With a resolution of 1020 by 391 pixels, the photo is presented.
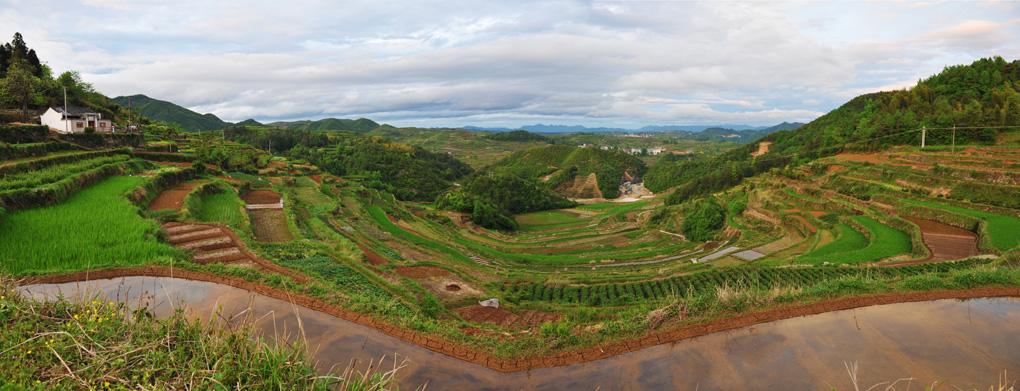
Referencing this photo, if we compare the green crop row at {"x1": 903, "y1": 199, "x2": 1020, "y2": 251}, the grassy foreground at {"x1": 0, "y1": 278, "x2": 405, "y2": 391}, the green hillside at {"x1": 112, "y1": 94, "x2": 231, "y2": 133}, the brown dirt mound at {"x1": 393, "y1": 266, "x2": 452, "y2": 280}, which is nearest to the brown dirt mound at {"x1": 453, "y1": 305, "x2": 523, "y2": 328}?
the brown dirt mound at {"x1": 393, "y1": 266, "x2": 452, "y2": 280}

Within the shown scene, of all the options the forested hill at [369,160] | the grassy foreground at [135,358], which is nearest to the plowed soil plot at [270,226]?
the grassy foreground at [135,358]

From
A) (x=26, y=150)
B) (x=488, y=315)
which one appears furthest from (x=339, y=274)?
(x=26, y=150)

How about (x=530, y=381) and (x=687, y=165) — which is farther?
(x=687, y=165)

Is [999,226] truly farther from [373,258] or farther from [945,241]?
[373,258]

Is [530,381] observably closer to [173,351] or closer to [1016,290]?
[173,351]

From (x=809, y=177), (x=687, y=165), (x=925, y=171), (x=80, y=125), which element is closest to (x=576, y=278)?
(x=925, y=171)

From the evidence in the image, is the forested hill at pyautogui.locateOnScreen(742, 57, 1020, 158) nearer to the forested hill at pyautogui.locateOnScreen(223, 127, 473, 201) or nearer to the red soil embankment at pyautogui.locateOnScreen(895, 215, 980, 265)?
the red soil embankment at pyautogui.locateOnScreen(895, 215, 980, 265)
